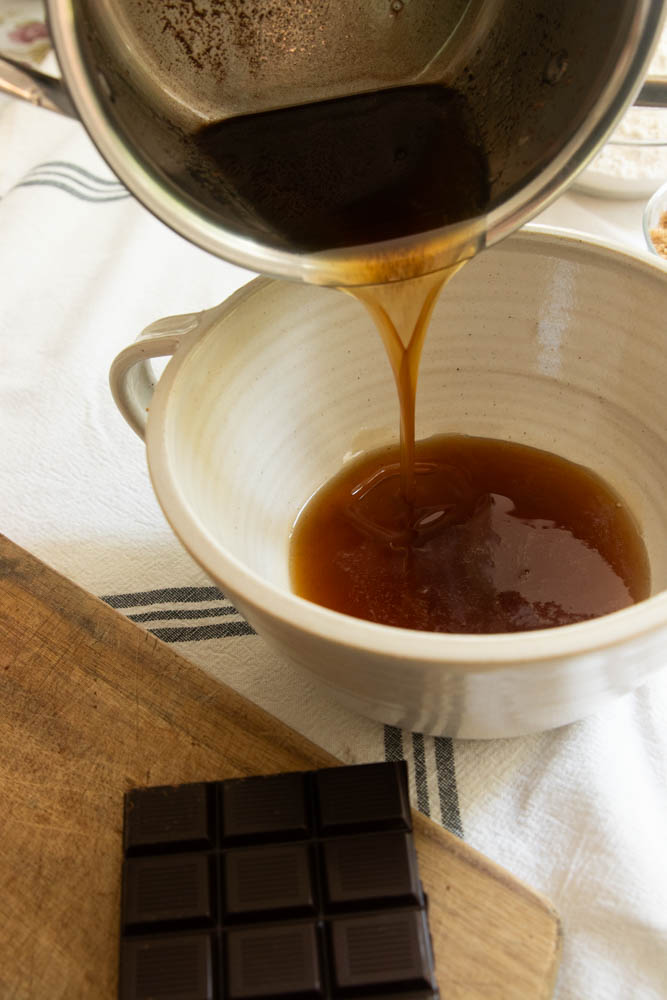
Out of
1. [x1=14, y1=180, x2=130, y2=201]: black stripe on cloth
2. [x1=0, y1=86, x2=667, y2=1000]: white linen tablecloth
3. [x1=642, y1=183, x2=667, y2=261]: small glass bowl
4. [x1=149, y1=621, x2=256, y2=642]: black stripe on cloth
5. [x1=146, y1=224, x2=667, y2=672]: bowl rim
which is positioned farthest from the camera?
[x1=14, y1=180, x2=130, y2=201]: black stripe on cloth

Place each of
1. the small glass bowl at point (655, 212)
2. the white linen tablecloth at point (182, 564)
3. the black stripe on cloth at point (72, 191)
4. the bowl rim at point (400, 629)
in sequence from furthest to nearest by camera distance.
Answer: the black stripe on cloth at point (72, 191) < the small glass bowl at point (655, 212) < the white linen tablecloth at point (182, 564) < the bowl rim at point (400, 629)

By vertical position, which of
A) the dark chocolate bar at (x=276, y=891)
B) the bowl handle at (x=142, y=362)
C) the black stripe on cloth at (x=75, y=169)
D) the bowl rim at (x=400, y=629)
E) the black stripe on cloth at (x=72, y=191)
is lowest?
the dark chocolate bar at (x=276, y=891)

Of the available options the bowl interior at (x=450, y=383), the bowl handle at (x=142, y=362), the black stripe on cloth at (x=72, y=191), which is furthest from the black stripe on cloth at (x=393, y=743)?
the black stripe on cloth at (x=72, y=191)

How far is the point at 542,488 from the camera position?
31.8 inches

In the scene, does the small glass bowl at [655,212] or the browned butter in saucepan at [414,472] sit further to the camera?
the small glass bowl at [655,212]

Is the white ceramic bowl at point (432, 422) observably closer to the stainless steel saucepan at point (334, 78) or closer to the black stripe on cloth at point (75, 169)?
the stainless steel saucepan at point (334, 78)

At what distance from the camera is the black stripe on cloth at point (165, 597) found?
2.47ft

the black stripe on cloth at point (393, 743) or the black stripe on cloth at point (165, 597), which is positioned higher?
the black stripe on cloth at point (165, 597)

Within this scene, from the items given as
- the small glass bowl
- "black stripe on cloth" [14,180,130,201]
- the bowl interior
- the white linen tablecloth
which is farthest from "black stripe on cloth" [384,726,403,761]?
"black stripe on cloth" [14,180,130,201]

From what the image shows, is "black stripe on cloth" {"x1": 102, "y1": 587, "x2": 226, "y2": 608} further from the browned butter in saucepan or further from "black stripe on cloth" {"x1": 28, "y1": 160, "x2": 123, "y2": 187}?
"black stripe on cloth" {"x1": 28, "y1": 160, "x2": 123, "y2": 187}

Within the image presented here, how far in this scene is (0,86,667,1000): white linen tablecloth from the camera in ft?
1.94

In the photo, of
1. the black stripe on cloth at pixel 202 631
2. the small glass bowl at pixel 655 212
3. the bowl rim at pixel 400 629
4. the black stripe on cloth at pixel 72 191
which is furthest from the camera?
the black stripe on cloth at pixel 72 191

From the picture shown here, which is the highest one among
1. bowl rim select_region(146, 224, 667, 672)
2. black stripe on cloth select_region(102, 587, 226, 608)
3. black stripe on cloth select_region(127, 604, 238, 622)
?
black stripe on cloth select_region(102, 587, 226, 608)

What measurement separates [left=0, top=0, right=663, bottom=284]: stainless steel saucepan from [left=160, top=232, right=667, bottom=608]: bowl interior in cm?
11
